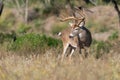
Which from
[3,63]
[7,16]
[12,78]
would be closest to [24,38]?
[3,63]

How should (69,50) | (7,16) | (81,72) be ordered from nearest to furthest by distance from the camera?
(81,72), (69,50), (7,16)

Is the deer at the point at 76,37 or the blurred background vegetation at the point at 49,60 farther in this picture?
the deer at the point at 76,37

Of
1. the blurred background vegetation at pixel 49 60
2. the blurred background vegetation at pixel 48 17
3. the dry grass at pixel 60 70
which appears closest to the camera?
the dry grass at pixel 60 70

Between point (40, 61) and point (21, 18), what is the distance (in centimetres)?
4021

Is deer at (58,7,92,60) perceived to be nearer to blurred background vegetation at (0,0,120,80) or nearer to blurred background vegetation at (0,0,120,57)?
blurred background vegetation at (0,0,120,80)

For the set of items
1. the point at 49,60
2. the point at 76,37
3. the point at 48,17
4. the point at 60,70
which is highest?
the point at 60,70

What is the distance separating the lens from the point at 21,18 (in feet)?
170

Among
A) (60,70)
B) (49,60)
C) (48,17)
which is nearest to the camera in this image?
(60,70)

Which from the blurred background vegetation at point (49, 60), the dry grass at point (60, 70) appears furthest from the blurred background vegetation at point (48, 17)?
the dry grass at point (60, 70)

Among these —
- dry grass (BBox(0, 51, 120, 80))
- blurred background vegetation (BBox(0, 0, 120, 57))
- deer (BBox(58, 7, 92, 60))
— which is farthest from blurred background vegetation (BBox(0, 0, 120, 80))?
blurred background vegetation (BBox(0, 0, 120, 57))

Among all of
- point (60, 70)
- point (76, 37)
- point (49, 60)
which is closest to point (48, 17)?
point (76, 37)

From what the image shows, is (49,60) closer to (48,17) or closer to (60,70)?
(60,70)

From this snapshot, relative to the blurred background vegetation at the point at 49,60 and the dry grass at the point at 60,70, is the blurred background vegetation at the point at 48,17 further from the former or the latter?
the dry grass at the point at 60,70

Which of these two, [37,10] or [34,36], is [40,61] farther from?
[37,10]
